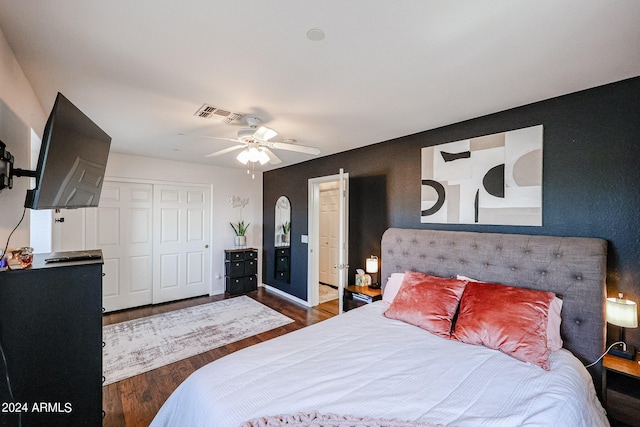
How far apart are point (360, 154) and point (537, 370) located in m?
2.79

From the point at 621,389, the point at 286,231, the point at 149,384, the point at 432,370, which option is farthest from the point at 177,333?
the point at 621,389

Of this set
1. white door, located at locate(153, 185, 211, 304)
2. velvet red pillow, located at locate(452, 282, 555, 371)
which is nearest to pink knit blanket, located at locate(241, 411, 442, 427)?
velvet red pillow, located at locate(452, 282, 555, 371)

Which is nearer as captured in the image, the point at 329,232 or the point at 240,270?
the point at 240,270

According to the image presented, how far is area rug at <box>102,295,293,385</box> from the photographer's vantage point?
272 cm

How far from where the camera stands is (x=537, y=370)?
1.53 m

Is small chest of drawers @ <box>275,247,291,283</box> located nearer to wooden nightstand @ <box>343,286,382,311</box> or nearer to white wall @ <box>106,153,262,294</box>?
white wall @ <box>106,153,262,294</box>

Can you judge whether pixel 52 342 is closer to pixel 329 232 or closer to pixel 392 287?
pixel 392 287

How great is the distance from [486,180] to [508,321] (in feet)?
4.05

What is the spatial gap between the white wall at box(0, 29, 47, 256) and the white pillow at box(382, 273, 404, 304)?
279 centimetres

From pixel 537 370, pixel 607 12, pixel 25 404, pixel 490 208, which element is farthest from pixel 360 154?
pixel 25 404

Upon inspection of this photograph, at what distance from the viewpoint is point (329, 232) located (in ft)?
18.8

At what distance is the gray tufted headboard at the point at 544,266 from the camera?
1786 millimetres

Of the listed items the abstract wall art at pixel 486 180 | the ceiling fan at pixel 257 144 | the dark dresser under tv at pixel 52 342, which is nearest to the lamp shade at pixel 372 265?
the abstract wall art at pixel 486 180

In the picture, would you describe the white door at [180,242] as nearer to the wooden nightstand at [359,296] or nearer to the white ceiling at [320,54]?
the white ceiling at [320,54]
